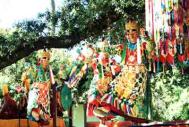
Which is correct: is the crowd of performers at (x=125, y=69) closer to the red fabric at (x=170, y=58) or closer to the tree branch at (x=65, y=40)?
the red fabric at (x=170, y=58)

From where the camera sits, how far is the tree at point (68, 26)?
25.5ft

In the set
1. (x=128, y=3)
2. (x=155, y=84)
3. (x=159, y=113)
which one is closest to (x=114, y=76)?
(x=128, y=3)

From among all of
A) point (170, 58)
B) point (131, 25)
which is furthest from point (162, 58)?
point (131, 25)

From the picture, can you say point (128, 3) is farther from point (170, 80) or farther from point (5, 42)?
point (170, 80)

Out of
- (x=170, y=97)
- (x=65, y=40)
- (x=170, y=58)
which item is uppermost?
(x=65, y=40)

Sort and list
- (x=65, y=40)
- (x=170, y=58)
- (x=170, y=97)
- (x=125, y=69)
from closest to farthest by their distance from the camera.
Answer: (x=170, y=58)
(x=125, y=69)
(x=65, y=40)
(x=170, y=97)

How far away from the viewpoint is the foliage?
455 inches

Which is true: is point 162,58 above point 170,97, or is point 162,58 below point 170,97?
above

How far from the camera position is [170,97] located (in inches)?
508

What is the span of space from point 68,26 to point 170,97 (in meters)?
5.65

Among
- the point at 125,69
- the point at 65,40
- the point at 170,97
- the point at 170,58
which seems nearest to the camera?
the point at 170,58

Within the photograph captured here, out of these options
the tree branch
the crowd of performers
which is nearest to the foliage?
the tree branch

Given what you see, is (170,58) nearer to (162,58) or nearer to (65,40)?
(162,58)

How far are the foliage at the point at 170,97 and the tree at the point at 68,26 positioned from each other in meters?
3.38
